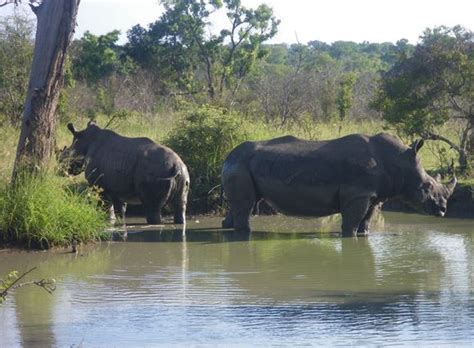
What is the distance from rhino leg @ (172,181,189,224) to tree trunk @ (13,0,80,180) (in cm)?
247

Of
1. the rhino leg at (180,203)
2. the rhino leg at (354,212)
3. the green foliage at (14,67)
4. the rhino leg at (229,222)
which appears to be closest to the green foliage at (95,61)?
the green foliage at (14,67)

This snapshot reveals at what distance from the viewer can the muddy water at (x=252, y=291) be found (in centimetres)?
971

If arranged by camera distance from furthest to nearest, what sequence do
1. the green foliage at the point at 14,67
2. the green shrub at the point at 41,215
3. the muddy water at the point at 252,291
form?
the green foliage at the point at 14,67, the green shrub at the point at 41,215, the muddy water at the point at 252,291

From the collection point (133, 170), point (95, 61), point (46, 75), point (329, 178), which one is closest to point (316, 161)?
point (329, 178)

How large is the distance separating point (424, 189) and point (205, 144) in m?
4.89

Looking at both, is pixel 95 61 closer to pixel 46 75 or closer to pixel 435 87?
pixel 435 87

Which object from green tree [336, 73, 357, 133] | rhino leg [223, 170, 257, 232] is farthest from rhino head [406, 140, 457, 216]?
green tree [336, 73, 357, 133]

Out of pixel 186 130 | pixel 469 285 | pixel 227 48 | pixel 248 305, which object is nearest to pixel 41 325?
pixel 248 305

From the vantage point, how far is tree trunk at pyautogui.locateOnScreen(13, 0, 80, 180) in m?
16.3

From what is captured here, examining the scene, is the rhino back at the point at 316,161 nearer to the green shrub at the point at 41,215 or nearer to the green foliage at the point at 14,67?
the green shrub at the point at 41,215

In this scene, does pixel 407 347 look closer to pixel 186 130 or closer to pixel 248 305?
pixel 248 305

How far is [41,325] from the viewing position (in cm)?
1016

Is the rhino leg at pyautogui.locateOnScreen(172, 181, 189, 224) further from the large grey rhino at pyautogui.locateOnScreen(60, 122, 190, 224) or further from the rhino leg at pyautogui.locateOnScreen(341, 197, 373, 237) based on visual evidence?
the rhino leg at pyautogui.locateOnScreen(341, 197, 373, 237)

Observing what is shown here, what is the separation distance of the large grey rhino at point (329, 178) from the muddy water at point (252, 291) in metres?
0.49
